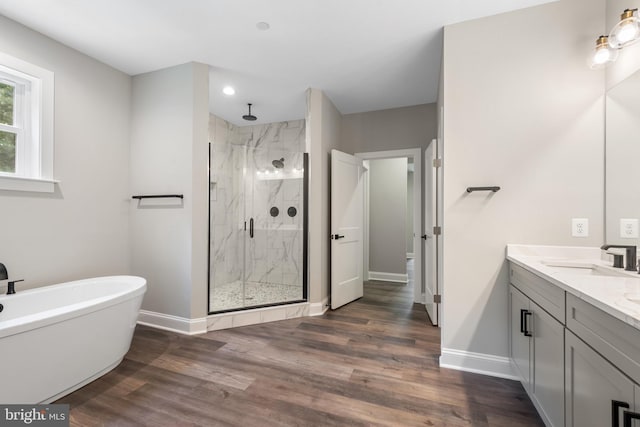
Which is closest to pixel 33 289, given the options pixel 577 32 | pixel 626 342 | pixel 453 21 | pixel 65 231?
pixel 65 231

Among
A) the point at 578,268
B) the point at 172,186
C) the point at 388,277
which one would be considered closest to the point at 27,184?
the point at 172,186

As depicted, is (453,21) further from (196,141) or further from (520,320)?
(196,141)

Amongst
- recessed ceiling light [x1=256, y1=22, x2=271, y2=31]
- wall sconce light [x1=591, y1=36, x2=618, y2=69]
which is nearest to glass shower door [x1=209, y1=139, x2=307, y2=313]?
recessed ceiling light [x1=256, y1=22, x2=271, y2=31]

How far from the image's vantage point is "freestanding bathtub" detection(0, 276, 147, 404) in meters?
1.52

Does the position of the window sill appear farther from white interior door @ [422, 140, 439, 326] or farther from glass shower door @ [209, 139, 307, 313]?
white interior door @ [422, 140, 439, 326]

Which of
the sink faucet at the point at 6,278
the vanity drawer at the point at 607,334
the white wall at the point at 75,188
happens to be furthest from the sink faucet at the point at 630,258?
the white wall at the point at 75,188

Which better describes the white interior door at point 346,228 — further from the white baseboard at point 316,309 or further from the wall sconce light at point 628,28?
the wall sconce light at point 628,28

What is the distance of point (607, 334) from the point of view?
951mm

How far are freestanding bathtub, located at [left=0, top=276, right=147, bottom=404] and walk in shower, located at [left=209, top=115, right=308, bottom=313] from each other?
3.71 ft

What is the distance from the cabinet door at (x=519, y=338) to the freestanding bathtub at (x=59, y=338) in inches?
111

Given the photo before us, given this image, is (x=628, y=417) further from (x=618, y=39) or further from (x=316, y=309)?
(x=316, y=309)

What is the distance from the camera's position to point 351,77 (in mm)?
3119

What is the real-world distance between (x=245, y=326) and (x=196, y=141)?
204cm

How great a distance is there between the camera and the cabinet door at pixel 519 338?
1.69 meters
